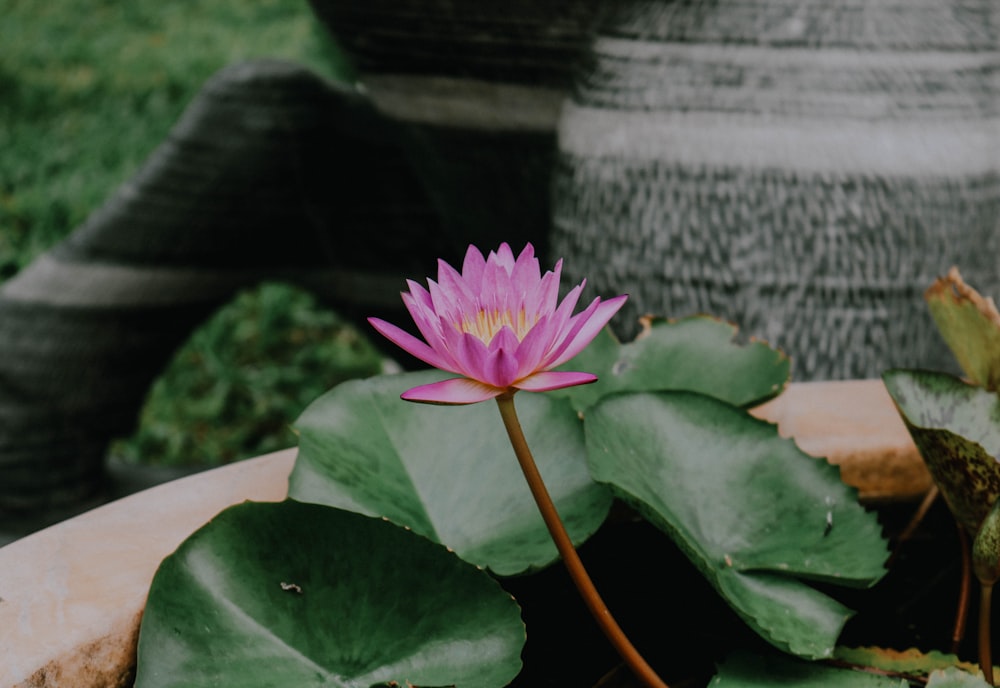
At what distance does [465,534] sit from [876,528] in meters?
0.17

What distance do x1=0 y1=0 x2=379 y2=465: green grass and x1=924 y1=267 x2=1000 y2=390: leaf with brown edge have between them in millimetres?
1336

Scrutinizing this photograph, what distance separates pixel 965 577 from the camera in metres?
0.46

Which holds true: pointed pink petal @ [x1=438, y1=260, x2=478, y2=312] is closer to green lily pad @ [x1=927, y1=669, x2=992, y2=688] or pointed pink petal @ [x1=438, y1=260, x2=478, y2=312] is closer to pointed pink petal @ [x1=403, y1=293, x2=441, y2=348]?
pointed pink petal @ [x1=403, y1=293, x2=441, y2=348]

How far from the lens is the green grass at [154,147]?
1874 millimetres

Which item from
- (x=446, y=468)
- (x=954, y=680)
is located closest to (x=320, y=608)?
(x=446, y=468)

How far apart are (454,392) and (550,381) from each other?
0.03m

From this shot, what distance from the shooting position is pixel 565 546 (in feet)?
1.14

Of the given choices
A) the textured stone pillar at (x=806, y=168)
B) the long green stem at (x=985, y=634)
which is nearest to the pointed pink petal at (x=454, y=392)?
the long green stem at (x=985, y=634)

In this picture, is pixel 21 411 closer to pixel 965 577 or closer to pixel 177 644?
pixel 177 644

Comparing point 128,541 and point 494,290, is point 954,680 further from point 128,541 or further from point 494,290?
point 128,541

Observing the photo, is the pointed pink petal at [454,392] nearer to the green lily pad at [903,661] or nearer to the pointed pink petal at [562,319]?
the pointed pink petal at [562,319]

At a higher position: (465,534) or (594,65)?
(594,65)

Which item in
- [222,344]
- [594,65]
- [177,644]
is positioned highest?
[594,65]

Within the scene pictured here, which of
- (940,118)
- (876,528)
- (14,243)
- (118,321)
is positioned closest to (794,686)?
(876,528)
